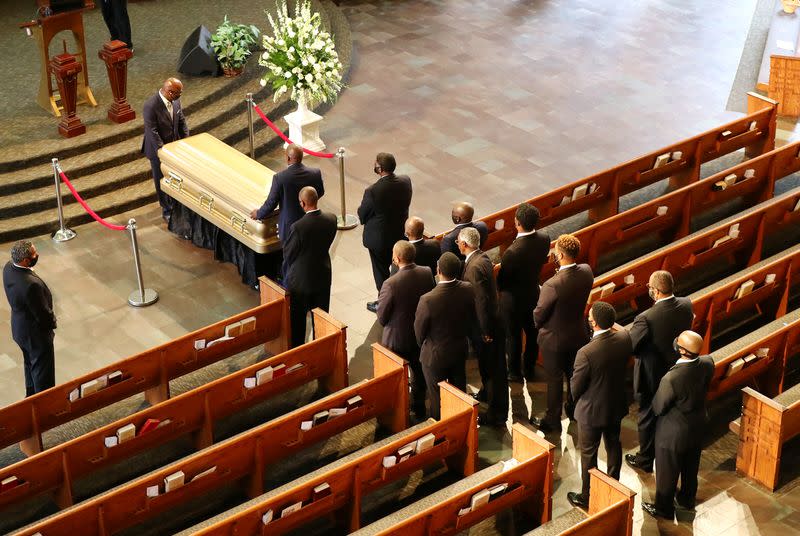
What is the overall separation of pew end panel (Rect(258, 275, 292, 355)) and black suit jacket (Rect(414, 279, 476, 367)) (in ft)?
3.91

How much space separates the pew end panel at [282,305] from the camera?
795cm

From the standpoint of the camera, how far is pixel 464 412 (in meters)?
6.71

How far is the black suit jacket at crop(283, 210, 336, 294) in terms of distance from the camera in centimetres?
790

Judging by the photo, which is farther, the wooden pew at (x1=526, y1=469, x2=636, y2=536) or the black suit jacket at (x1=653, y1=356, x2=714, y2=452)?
the black suit jacket at (x1=653, y1=356, x2=714, y2=452)

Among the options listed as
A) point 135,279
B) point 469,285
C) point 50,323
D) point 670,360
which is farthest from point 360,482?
point 135,279

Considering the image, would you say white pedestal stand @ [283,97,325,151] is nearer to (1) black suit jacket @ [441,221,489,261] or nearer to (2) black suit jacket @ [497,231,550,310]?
(1) black suit jacket @ [441,221,489,261]

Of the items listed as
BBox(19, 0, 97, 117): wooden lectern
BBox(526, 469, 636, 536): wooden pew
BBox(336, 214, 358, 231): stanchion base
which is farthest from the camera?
BBox(19, 0, 97, 117): wooden lectern

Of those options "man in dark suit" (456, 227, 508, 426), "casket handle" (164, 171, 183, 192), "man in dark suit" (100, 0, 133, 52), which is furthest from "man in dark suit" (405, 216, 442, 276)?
"man in dark suit" (100, 0, 133, 52)

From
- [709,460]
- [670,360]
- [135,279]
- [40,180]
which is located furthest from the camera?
[40,180]

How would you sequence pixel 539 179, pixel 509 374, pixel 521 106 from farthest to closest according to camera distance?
1. pixel 521 106
2. pixel 539 179
3. pixel 509 374

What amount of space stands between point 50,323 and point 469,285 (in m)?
2.81

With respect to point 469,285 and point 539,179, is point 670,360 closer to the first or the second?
point 469,285

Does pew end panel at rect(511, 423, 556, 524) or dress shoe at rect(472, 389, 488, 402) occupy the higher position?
pew end panel at rect(511, 423, 556, 524)

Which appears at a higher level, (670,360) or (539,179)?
(670,360)
